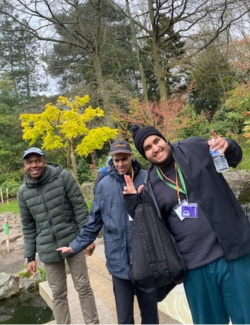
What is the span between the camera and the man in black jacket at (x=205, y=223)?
142 centimetres

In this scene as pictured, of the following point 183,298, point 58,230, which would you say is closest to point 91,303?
point 58,230

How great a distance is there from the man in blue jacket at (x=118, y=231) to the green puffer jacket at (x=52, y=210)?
0.26m

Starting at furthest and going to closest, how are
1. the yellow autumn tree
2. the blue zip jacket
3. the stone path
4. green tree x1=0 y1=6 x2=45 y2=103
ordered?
green tree x1=0 y1=6 x2=45 y2=103 → the yellow autumn tree → the stone path → the blue zip jacket

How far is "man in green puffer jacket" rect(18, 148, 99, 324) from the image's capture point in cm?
237

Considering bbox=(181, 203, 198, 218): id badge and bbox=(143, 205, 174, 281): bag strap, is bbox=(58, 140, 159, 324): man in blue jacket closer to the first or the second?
bbox=(143, 205, 174, 281): bag strap

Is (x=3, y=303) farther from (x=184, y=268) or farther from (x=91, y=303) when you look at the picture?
(x=184, y=268)

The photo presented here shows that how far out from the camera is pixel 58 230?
2377 millimetres

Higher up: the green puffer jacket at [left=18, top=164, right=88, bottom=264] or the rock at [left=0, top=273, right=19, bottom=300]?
the green puffer jacket at [left=18, top=164, right=88, bottom=264]

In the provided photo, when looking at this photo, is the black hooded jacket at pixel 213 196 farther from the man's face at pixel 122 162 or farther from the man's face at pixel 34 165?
the man's face at pixel 34 165

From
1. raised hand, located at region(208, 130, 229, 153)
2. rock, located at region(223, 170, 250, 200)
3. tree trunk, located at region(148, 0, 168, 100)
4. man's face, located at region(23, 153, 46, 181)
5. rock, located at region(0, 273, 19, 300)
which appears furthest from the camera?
tree trunk, located at region(148, 0, 168, 100)

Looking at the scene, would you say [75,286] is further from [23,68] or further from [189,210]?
[23,68]

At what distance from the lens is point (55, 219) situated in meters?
2.38

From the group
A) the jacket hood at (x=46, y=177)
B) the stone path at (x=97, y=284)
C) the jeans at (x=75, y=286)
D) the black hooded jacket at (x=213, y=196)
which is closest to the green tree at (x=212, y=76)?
the stone path at (x=97, y=284)

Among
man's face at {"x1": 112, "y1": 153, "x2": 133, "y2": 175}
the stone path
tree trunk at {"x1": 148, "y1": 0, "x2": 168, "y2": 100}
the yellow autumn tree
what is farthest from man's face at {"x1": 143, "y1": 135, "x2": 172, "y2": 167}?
tree trunk at {"x1": 148, "y1": 0, "x2": 168, "y2": 100}
